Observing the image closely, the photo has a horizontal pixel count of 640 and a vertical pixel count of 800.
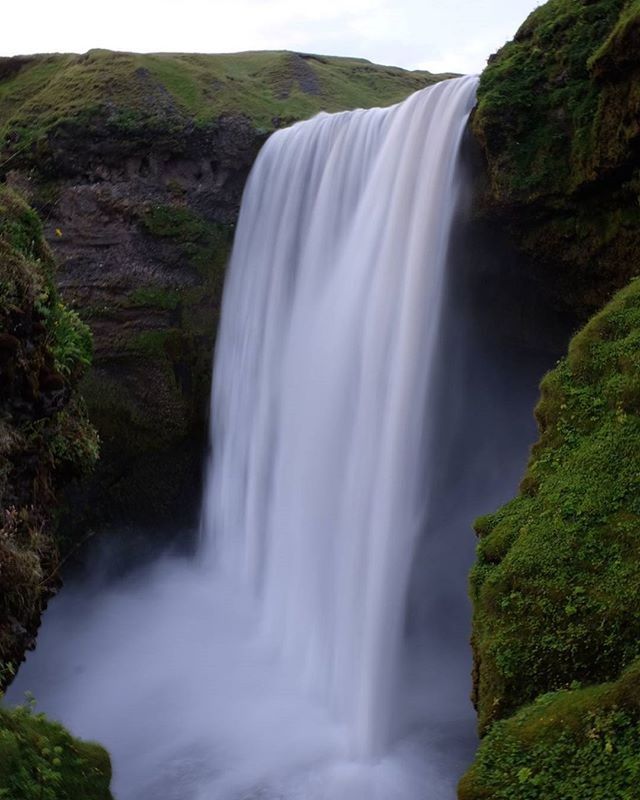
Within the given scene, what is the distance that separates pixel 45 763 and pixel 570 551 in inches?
133

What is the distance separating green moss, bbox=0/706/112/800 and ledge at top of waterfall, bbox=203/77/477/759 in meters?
4.08

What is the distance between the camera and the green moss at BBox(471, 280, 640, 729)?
4.64 m

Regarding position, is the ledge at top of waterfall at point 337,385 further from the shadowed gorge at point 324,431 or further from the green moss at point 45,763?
the green moss at point 45,763

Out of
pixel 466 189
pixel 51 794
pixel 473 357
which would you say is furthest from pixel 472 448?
pixel 51 794

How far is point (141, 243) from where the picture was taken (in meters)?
14.2

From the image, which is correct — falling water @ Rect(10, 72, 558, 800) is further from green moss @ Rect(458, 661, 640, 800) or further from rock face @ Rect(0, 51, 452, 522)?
green moss @ Rect(458, 661, 640, 800)

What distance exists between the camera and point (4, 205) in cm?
798

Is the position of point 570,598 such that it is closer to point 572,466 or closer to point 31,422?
point 572,466

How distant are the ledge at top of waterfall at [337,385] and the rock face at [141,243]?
1.83 ft

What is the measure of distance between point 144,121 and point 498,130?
764cm

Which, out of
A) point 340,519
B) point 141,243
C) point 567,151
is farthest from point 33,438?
point 141,243

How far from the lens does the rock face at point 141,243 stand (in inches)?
546

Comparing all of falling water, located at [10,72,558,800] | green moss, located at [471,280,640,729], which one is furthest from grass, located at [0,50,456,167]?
green moss, located at [471,280,640,729]

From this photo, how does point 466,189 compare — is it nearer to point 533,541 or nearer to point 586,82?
point 586,82
